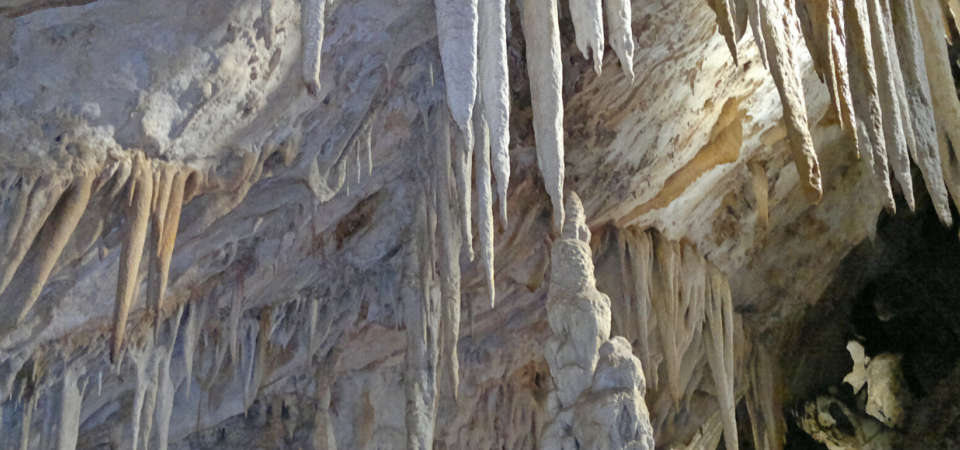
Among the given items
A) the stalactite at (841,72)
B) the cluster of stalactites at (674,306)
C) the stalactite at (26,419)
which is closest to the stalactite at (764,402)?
the cluster of stalactites at (674,306)

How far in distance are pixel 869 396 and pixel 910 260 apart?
4.25 feet

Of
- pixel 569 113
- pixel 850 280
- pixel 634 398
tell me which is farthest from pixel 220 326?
pixel 850 280

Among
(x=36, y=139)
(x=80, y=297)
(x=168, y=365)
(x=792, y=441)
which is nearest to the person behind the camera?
(x=36, y=139)

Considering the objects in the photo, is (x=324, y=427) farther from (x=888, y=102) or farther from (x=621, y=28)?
(x=888, y=102)

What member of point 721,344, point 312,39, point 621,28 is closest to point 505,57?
point 621,28

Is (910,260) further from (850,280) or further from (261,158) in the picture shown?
(261,158)

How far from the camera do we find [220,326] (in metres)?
4.79

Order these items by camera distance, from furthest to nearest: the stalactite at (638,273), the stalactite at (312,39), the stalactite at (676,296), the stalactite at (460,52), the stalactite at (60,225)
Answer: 1. the stalactite at (676,296)
2. the stalactite at (638,273)
3. the stalactite at (60,225)
4. the stalactite at (460,52)
5. the stalactite at (312,39)

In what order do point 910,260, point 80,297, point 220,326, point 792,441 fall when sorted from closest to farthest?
point 80,297
point 220,326
point 910,260
point 792,441

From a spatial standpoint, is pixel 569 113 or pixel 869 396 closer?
pixel 569 113

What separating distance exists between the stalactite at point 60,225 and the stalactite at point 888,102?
9.75 feet

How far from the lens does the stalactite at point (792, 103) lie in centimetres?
254

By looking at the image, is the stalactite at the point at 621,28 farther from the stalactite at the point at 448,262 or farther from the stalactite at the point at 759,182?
the stalactite at the point at 759,182

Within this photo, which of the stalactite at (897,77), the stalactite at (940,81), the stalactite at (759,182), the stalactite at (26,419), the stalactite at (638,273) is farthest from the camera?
the stalactite at (638,273)
